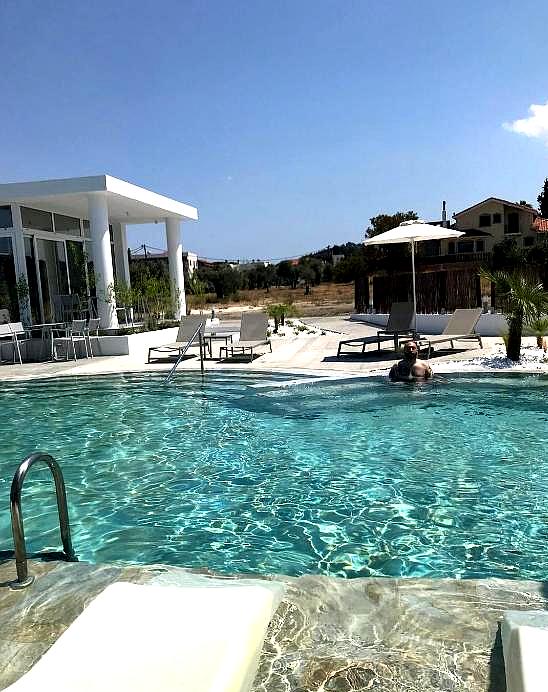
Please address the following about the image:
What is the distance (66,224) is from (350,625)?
19178 mm

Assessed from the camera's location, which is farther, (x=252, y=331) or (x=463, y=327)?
(x=252, y=331)

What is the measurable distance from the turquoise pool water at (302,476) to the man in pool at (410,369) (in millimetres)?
303

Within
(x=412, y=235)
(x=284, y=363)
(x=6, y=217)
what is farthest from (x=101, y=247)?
(x=412, y=235)

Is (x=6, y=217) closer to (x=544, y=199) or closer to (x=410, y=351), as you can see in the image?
(x=410, y=351)

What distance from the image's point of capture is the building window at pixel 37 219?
16922mm

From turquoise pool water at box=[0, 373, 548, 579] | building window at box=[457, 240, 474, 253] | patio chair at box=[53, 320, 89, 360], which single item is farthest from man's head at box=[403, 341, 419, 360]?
building window at box=[457, 240, 474, 253]

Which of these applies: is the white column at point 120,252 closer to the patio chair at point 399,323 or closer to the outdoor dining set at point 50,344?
the outdoor dining set at point 50,344

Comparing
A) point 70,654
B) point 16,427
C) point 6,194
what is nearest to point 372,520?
point 70,654

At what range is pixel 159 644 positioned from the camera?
2357 mm

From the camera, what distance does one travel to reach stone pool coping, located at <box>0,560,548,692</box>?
2523 millimetres

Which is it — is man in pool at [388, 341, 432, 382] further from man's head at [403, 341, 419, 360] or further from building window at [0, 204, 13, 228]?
building window at [0, 204, 13, 228]

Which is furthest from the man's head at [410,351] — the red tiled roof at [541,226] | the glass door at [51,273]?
the red tiled roof at [541,226]

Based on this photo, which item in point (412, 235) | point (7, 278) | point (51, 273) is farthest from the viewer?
point (51, 273)

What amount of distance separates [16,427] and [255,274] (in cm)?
5722
